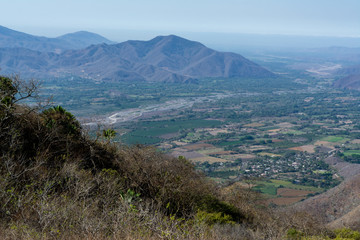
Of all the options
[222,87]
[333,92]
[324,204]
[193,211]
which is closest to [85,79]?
[222,87]

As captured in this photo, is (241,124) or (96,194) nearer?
(96,194)

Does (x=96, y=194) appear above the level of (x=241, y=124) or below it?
above

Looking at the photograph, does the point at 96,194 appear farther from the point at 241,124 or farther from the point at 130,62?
the point at 130,62

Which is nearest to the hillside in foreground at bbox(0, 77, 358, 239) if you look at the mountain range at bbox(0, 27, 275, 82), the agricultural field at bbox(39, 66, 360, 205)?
the agricultural field at bbox(39, 66, 360, 205)

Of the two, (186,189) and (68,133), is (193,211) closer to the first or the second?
(186,189)

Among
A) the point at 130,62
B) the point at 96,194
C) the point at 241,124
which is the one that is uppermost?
the point at 96,194

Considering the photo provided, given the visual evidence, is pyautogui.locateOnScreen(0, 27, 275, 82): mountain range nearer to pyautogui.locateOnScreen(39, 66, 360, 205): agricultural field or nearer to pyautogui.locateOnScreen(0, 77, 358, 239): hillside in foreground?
pyautogui.locateOnScreen(39, 66, 360, 205): agricultural field

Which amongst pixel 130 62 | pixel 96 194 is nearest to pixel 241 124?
pixel 96 194

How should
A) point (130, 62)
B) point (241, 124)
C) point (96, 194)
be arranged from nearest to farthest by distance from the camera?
point (96, 194) → point (241, 124) → point (130, 62)
